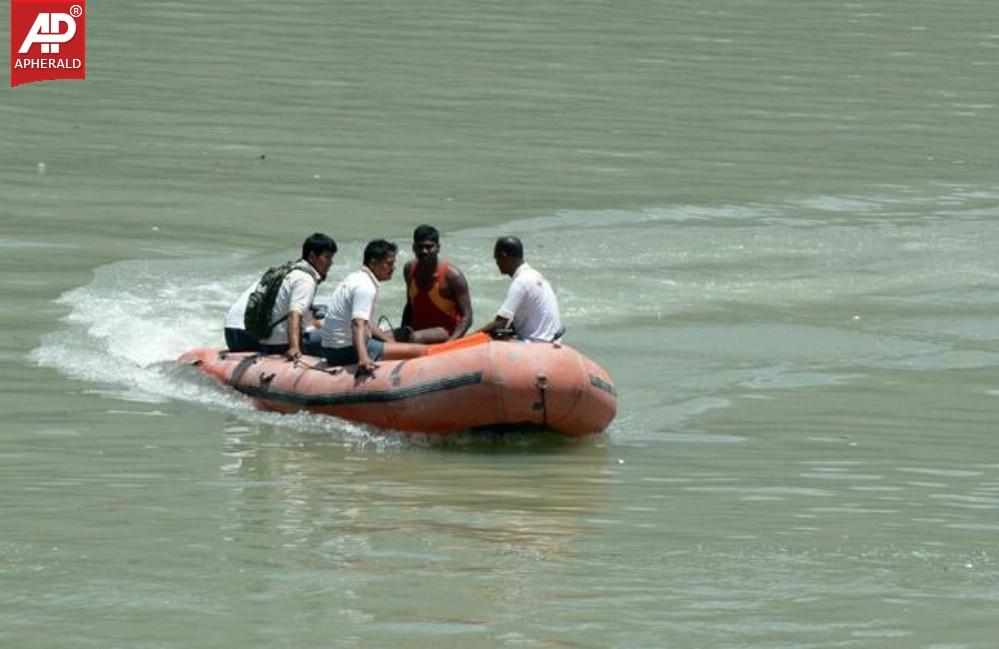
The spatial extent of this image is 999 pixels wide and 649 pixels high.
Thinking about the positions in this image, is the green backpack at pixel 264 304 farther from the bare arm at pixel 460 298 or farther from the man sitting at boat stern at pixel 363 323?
the bare arm at pixel 460 298

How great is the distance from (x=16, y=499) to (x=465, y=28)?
2518 centimetres

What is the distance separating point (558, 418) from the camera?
14250 millimetres

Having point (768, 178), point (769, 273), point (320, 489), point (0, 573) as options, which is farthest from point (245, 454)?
point (768, 178)

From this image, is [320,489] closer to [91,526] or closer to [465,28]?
[91,526]

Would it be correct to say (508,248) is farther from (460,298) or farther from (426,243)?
(460,298)

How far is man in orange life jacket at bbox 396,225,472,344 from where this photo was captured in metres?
15.7

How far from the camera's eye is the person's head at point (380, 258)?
15.0 meters

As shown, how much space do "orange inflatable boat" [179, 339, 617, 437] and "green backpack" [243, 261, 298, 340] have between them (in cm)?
105

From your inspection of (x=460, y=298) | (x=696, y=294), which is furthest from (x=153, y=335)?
(x=696, y=294)

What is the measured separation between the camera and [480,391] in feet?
46.7

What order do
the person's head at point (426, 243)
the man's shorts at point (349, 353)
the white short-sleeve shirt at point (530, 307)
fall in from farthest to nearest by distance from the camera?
the person's head at point (426, 243) < the man's shorts at point (349, 353) < the white short-sleeve shirt at point (530, 307)
